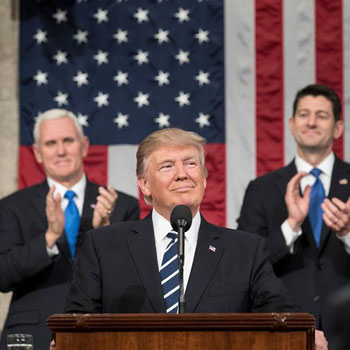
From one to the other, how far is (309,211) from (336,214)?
0.54m

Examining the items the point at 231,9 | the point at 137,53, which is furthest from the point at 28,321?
the point at 231,9

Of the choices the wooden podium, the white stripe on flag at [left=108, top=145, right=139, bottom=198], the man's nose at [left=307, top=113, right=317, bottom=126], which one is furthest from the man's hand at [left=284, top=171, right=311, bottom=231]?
the wooden podium

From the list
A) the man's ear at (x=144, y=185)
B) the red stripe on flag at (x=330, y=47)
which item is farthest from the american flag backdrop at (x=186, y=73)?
the man's ear at (x=144, y=185)

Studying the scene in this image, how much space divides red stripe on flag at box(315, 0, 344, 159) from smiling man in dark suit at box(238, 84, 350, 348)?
0.81 m

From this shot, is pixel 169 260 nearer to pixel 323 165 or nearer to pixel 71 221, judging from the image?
pixel 71 221

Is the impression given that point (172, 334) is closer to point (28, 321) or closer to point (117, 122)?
point (28, 321)

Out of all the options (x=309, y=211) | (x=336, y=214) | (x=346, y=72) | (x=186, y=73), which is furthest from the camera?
(x=186, y=73)

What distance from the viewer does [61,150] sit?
18.2 feet

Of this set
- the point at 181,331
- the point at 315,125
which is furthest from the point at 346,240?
the point at 181,331

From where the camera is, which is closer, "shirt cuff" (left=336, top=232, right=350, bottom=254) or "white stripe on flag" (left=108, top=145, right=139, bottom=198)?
"shirt cuff" (left=336, top=232, right=350, bottom=254)

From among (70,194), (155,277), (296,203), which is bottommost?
(155,277)

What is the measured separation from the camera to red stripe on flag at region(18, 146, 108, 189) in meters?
6.46

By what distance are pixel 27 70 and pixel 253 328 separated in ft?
13.0

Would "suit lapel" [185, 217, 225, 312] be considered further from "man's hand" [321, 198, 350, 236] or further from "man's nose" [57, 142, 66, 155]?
"man's nose" [57, 142, 66, 155]
